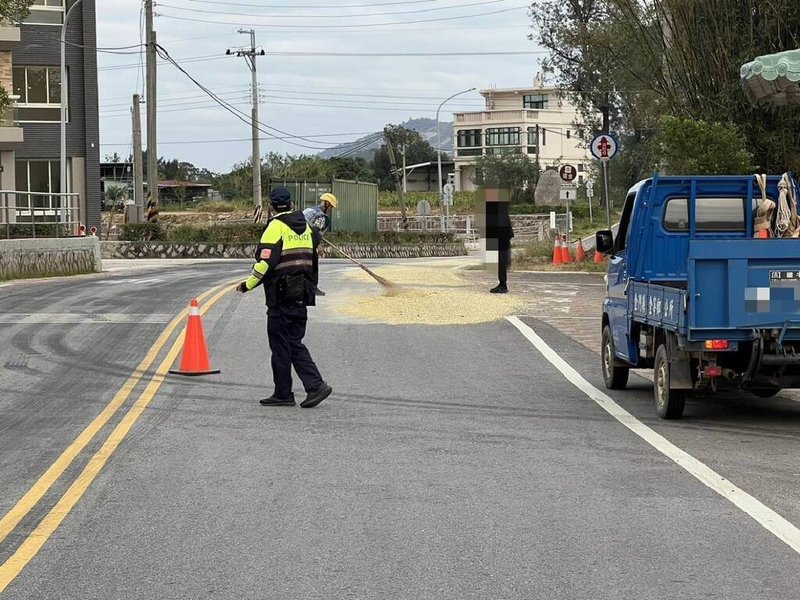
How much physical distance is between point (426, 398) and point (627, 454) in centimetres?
301

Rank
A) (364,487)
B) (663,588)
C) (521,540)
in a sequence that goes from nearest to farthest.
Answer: (663,588)
(521,540)
(364,487)

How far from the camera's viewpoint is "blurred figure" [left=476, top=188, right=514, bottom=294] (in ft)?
73.0

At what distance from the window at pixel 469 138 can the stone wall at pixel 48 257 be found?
274 ft

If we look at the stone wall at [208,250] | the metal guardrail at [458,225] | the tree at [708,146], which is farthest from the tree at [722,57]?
the metal guardrail at [458,225]

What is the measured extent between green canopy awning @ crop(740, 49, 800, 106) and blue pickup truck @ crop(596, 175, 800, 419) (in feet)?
10.4

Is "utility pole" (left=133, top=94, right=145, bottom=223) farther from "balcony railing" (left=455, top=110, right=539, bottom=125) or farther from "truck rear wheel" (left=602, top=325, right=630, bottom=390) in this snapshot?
"balcony railing" (left=455, top=110, right=539, bottom=125)

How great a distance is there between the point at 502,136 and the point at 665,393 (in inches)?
4044

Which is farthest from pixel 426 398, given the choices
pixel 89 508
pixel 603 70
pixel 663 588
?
pixel 603 70

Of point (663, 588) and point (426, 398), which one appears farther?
point (426, 398)

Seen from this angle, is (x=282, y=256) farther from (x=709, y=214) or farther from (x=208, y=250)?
(x=208, y=250)

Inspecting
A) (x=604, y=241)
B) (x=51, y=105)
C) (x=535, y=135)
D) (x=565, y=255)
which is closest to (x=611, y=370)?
(x=604, y=241)

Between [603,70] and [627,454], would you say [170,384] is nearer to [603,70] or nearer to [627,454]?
[627,454]

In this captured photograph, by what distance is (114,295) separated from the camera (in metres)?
21.9

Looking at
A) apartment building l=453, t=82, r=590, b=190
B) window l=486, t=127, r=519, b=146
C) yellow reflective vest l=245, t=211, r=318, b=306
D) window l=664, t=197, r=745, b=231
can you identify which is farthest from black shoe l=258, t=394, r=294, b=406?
window l=486, t=127, r=519, b=146
